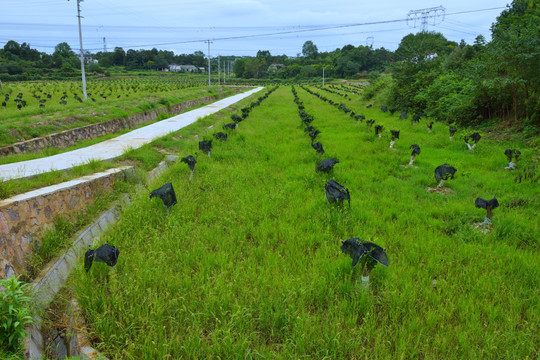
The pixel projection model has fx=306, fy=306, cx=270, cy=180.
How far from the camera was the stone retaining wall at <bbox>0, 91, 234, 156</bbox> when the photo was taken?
891 cm

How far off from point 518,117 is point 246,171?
9.72 meters

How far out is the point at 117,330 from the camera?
2.57 meters

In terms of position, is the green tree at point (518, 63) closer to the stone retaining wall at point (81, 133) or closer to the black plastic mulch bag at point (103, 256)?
the black plastic mulch bag at point (103, 256)

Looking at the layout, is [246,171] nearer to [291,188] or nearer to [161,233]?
[291,188]

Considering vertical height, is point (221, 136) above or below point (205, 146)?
above

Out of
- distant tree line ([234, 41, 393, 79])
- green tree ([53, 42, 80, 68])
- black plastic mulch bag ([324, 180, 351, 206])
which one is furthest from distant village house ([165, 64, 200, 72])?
black plastic mulch bag ([324, 180, 351, 206])

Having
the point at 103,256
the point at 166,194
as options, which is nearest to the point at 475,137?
the point at 166,194

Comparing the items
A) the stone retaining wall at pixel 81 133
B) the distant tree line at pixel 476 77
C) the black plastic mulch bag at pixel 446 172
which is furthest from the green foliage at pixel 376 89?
the black plastic mulch bag at pixel 446 172

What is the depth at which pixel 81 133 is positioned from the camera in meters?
11.2

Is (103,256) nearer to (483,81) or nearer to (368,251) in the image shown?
(368,251)

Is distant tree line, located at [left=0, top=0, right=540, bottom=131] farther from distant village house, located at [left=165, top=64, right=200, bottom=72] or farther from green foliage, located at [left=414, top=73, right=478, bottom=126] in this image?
distant village house, located at [left=165, top=64, right=200, bottom=72]

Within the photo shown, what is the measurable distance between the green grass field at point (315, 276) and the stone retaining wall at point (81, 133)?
6151 millimetres

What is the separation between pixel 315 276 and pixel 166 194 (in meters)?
2.61

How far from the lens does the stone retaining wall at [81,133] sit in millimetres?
8914
